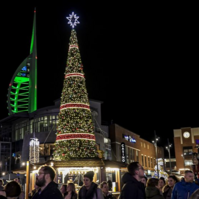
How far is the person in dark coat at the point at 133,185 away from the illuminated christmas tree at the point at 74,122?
15.8 metres

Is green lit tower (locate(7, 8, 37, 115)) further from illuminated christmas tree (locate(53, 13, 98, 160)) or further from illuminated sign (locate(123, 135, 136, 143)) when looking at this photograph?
illuminated christmas tree (locate(53, 13, 98, 160))

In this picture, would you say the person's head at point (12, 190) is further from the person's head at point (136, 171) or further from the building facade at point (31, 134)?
the building facade at point (31, 134)

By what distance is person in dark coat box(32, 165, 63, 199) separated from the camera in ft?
13.1

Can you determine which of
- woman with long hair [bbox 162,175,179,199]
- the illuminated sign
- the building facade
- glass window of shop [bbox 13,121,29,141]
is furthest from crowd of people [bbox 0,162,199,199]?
the illuminated sign

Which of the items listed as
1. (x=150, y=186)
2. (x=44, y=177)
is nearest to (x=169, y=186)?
(x=150, y=186)

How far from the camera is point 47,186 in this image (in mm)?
4102

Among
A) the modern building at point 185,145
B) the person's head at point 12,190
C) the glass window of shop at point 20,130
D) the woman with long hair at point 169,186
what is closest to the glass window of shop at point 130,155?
the modern building at point 185,145

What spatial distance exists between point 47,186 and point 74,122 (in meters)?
16.5

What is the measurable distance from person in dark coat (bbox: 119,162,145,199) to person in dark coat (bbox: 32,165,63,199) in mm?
1148

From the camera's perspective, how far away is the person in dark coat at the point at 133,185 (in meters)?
4.59

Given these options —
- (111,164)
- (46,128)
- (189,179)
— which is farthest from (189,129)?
(189,179)

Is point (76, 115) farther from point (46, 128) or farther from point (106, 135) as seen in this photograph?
point (106, 135)

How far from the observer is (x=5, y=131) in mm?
52094

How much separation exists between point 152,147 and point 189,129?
16599 millimetres
